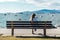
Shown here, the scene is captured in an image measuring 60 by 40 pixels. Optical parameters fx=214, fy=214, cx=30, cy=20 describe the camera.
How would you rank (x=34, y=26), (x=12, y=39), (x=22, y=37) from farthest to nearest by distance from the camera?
(x=34, y=26) < (x=22, y=37) < (x=12, y=39)

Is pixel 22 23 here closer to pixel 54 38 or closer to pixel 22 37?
pixel 22 37

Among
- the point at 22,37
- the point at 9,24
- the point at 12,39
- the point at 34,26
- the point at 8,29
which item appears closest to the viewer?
the point at 12,39

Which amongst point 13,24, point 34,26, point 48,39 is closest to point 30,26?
point 34,26

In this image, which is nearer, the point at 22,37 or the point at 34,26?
the point at 22,37

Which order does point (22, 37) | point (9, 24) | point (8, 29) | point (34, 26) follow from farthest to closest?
point (8, 29), point (9, 24), point (34, 26), point (22, 37)

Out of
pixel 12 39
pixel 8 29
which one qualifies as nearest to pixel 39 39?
pixel 12 39

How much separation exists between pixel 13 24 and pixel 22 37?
1.84m

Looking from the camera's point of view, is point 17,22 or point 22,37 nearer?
point 22,37

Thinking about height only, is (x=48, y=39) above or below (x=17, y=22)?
below

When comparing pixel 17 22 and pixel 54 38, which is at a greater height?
pixel 17 22

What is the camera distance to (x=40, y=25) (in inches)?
551

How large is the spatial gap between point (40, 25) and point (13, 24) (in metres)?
1.82

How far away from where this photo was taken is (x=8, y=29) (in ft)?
54.3

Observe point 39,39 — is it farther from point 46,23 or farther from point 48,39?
point 46,23
